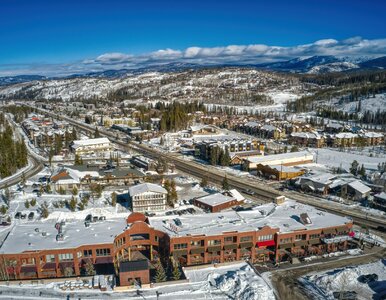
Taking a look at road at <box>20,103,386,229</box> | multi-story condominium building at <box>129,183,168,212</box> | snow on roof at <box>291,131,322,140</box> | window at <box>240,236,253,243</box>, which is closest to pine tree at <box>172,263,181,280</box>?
window at <box>240,236,253,243</box>

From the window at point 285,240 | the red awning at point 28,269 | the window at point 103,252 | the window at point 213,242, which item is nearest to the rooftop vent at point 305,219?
the window at point 285,240

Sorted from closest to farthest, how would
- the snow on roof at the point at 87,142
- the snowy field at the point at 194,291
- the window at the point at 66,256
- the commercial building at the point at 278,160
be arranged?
the snowy field at the point at 194,291
the window at the point at 66,256
the commercial building at the point at 278,160
the snow on roof at the point at 87,142

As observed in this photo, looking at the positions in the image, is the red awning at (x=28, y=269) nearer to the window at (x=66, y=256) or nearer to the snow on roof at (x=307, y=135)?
the window at (x=66, y=256)

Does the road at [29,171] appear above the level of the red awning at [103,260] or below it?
below

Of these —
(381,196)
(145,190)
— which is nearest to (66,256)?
(145,190)

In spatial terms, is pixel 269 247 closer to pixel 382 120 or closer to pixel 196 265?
pixel 196 265

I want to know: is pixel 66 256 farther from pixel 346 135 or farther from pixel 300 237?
pixel 346 135

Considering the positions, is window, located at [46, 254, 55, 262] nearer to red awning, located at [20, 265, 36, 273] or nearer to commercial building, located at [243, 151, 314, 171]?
red awning, located at [20, 265, 36, 273]
